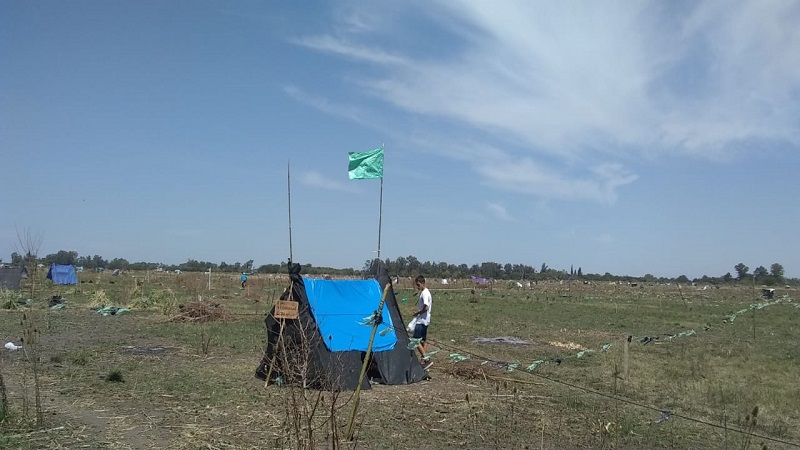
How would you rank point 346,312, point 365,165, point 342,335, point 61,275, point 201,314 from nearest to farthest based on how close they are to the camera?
1. point 365,165
2. point 342,335
3. point 346,312
4. point 201,314
5. point 61,275

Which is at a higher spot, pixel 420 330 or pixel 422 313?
pixel 422 313

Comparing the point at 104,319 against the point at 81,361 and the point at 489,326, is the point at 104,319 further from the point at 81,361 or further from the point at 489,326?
the point at 489,326

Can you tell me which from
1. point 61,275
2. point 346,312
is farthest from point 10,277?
point 346,312

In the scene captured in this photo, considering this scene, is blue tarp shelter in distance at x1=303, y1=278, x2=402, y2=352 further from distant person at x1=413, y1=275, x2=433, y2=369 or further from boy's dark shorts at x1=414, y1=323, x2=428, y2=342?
boy's dark shorts at x1=414, y1=323, x2=428, y2=342

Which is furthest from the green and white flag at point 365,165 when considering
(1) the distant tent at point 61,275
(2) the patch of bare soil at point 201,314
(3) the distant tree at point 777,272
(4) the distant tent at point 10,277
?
(3) the distant tree at point 777,272

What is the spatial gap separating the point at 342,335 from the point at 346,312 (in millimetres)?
614

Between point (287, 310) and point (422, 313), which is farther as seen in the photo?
point (422, 313)

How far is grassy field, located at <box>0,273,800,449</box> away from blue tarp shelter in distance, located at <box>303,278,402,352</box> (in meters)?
0.96

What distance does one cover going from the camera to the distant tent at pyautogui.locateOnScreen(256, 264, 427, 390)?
1049 cm

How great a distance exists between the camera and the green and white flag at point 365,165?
9.84 m

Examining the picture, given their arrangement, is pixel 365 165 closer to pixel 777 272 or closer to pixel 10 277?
pixel 10 277

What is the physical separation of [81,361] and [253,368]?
3344 mm

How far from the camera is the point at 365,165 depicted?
995 cm

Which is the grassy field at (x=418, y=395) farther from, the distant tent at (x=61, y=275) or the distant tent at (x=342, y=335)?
the distant tent at (x=61, y=275)
